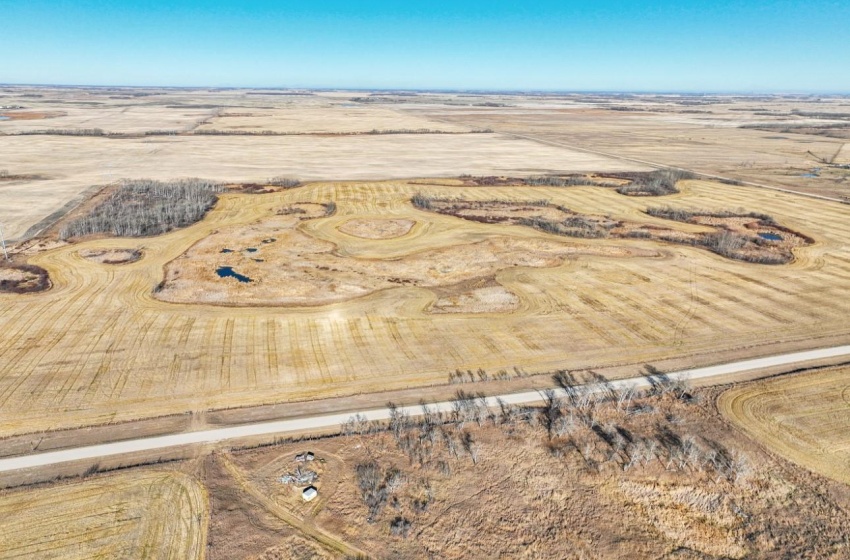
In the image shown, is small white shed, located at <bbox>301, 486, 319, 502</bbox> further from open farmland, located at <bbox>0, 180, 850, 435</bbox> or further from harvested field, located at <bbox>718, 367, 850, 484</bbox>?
harvested field, located at <bbox>718, 367, 850, 484</bbox>

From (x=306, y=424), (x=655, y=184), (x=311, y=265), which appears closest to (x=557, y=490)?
(x=306, y=424)

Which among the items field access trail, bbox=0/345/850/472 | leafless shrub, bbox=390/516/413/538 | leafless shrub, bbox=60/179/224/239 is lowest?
leafless shrub, bbox=390/516/413/538

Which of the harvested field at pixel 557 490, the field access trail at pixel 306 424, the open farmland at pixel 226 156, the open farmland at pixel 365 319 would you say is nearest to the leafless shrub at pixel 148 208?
the open farmland at pixel 365 319

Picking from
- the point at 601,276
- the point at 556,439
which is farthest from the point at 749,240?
the point at 556,439

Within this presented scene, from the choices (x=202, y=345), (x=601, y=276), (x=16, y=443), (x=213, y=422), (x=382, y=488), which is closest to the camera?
(x=382, y=488)

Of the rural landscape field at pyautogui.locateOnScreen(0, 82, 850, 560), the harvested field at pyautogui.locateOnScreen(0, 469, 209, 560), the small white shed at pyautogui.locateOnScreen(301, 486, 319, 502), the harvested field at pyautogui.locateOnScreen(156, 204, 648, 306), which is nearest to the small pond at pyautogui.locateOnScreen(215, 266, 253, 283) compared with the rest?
the harvested field at pyautogui.locateOnScreen(156, 204, 648, 306)

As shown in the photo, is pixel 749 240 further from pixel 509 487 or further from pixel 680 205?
pixel 509 487
